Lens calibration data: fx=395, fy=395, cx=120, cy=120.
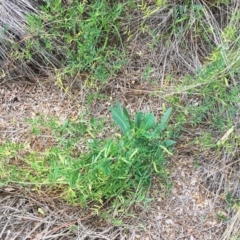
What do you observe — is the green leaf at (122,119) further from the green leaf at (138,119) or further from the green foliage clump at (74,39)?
the green foliage clump at (74,39)

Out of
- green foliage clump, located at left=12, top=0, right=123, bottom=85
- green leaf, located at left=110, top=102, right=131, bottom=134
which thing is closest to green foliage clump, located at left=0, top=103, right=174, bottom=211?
green leaf, located at left=110, top=102, right=131, bottom=134

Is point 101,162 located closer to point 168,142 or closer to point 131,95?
point 168,142

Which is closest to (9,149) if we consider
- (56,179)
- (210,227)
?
(56,179)

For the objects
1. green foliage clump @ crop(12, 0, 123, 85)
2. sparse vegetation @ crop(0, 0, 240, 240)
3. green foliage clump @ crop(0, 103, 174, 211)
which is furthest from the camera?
green foliage clump @ crop(12, 0, 123, 85)

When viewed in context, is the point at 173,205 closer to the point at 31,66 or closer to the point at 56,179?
the point at 56,179

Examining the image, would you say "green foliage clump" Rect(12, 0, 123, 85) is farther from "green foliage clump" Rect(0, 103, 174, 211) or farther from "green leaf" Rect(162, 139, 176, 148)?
→ "green leaf" Rect(162, 139, 176, 148)

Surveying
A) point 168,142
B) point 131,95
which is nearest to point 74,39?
point 131,95

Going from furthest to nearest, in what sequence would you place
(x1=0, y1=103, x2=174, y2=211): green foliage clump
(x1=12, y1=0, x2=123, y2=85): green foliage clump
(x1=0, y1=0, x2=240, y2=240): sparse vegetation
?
(x1=12, y1=0, x2=123, y2=85): green foliage clump, (x1=0, y1=0, x2=240, y2=240): sparse vegetation, (x1=0, y1=103, x2=174, y2=211): green foliage clump

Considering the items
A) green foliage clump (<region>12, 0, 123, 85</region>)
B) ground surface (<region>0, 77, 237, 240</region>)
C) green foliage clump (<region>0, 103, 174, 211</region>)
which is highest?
green foliage clump (<region>12, 0, 123, 85</region>)

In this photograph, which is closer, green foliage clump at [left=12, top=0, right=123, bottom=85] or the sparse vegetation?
the sparse vegetation

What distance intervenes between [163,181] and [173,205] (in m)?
0.10

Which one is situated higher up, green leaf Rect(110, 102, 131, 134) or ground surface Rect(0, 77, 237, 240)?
green leaf Rect(110, 102, 131, 134)

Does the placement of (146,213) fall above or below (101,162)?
below

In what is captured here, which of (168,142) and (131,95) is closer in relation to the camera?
(168,142)
